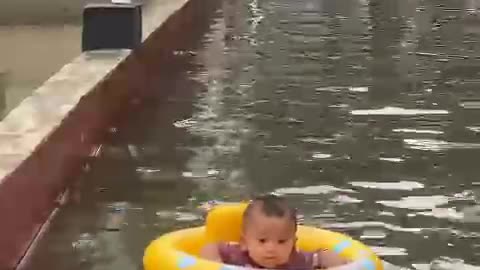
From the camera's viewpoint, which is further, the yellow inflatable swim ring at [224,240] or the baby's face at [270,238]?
the yellow inflatable swim ring at [224,240]

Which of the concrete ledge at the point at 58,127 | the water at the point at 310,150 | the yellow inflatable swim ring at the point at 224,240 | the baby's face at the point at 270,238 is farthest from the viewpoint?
the water at the point at 310,150

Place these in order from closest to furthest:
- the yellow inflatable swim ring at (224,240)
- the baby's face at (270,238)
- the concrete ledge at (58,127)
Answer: the baby's face at (270,238)
the yellow inflatable swim ring at (224,240)
the concrete ledge at (58,127)

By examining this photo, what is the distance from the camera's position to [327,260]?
3.17m

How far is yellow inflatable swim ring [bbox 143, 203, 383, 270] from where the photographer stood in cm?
309

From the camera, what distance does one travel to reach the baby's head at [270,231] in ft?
9.67

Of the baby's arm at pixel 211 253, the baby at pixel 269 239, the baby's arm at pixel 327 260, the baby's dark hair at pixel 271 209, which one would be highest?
the baby's dark hair at pixel 271 209

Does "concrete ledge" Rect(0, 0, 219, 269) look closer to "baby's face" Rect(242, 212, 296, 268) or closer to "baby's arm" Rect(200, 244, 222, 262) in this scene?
"baby's arm" Rect(200, 244, 222, 262)

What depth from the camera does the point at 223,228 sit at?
10.9 ft

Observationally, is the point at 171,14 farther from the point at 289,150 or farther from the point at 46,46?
the point at 289,150

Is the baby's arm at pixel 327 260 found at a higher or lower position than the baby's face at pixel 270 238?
lower

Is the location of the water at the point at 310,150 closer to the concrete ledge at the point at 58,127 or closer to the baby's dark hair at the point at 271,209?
the concrete ledge at the point at 58,127

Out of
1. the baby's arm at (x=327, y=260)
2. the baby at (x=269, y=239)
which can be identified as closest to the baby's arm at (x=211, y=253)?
the baby at (x=269, y=239)

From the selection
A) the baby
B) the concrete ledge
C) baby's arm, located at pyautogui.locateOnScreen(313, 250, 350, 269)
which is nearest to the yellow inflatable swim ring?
baby's arm, located at pyautogui.locateOnScreen(313, 250, 350, 269)

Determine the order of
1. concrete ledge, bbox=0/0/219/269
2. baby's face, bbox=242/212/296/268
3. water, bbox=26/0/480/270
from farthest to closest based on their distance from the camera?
water, bbox=26/0/480/270, concrete ledge, bbox=0/0/219/269, baby's face, bbox=242/212/296/268
